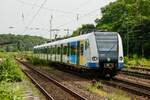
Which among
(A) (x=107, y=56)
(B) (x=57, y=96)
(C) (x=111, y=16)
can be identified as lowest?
(B) (x=57, y=96)

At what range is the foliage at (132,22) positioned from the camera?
53938mm

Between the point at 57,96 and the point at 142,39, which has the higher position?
the point at 142,39

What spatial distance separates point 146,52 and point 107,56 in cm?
3199

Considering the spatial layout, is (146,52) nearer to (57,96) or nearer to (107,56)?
(107,56)

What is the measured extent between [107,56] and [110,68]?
0.73 metres

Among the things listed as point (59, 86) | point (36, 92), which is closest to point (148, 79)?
point (59, 86)

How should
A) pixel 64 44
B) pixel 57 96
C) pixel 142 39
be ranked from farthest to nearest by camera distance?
pixel 142 39 → pixel 64 44 → pixel 57 96

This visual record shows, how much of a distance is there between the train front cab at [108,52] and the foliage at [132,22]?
26539 mm

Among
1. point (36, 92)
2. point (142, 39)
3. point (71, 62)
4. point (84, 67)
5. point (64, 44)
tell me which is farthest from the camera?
point (142, 39)

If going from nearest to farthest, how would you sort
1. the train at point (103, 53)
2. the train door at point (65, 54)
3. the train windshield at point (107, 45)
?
the train at point (103, 53), the train windshield at point (107, 45), the train door at point (65, 54)

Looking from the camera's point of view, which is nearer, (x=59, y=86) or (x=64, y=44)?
(x=59, y=86)

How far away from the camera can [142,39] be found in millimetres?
54250

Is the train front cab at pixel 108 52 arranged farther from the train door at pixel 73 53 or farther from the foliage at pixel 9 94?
the foliage at pixel 9 94

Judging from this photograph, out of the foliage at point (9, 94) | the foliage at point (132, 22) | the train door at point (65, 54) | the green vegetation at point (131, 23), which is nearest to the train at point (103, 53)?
the train door at point (65, 54)
